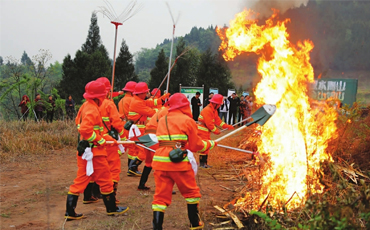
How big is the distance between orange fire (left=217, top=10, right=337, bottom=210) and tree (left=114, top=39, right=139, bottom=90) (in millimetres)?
28868

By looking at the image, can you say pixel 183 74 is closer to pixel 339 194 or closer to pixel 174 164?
pixel 339 194

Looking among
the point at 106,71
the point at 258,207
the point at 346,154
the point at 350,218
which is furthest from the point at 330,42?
the point at 106,71

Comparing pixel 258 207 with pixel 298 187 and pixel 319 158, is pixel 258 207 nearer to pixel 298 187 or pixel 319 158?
pixel 298 187

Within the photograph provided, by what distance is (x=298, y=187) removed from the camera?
19.2 ft

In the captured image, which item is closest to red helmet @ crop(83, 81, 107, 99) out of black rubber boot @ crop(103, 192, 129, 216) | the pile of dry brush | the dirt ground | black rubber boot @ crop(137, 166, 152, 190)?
black rubber boot @ crop(103, 192, 129, 216)

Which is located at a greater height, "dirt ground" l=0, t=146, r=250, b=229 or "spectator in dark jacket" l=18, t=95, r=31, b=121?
"spectator in dark jacket" l=18, t=95, r=31, b=121

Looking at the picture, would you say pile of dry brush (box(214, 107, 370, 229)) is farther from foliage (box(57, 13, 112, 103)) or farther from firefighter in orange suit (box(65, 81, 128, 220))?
foliage (box(57, 13, 112, 103))

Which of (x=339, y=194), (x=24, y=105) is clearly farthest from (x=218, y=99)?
(x=24, y=105)

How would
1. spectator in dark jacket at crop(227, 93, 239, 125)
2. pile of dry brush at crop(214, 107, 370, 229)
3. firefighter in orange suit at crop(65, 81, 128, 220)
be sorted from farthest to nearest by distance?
spectator in dark jacket at crop(227, 93, 239, 125)
firefighter in orange suit at crop(65, 81, 128, 220)
pile of dry brush at crop(214, 107, 370, 229)

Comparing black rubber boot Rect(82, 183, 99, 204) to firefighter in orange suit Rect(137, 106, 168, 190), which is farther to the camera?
black rubber boot Rect(82, 183, 99, 204)

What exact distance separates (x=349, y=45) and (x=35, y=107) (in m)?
17.8

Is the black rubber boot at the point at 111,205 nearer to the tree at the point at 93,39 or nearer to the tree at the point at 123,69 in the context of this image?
the tree at the point at 123,69

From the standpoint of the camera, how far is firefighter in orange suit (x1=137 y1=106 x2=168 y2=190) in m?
6.58

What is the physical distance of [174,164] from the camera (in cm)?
473
